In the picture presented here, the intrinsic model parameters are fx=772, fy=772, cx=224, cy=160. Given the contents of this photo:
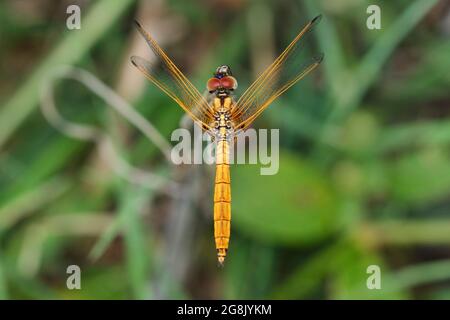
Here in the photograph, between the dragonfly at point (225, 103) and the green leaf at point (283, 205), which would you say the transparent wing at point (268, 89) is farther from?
the green leaf at point (283, 205)

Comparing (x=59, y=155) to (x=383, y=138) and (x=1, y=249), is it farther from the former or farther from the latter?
(x=383, y=138)

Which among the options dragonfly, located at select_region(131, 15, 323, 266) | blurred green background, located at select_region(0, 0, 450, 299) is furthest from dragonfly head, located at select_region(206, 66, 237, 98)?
blurred green background, located at select_region(0, 0, 450, 299)

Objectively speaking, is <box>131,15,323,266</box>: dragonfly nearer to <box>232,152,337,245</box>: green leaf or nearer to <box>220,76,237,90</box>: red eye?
<box>220,76,237,90</box>: red eye

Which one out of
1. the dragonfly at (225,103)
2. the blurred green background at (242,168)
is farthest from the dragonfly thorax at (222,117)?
the blurred green background at (242,168)

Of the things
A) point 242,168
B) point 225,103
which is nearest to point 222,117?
point 225,103

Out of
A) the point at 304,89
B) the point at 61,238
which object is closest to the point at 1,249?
the point at 61,238

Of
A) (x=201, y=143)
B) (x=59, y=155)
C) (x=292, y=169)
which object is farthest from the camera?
(x=59, y=155)

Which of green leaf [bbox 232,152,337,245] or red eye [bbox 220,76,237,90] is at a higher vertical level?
red eye [bbox 220,76,237,90]
